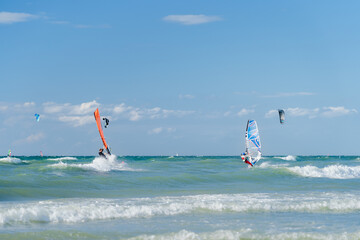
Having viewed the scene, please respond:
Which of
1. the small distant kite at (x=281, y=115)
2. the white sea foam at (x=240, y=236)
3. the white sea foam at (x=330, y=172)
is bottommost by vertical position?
the white sea foam at (x=330, y=172)

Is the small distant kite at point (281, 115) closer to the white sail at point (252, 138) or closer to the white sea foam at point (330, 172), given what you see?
the white sail at point (252, 138)

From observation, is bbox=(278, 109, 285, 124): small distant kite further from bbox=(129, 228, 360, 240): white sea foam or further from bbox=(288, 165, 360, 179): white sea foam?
bbox=(129, 228, 360, 240): white sea foam

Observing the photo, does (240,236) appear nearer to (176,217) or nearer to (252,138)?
(176,217)

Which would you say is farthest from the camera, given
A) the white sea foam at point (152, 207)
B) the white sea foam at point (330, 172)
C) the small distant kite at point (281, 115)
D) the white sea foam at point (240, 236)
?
the white sea foam at point (330, 172)

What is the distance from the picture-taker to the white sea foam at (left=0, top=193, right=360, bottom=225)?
434 inches

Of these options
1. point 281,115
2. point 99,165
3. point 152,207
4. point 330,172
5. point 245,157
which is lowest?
point 330,172

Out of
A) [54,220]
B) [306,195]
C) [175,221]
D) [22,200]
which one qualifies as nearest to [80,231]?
[54,220]

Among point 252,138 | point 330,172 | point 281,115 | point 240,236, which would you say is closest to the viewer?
point 240,236

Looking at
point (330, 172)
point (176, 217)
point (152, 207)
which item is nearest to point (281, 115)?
point (330, 172)

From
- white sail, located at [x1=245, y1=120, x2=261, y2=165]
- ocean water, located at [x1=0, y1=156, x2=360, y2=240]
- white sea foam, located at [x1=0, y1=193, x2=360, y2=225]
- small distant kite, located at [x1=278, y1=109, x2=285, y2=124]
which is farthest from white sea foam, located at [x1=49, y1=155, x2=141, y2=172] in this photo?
white sea foam, located at [x1=0, y1=193, x2=360, y2=225]

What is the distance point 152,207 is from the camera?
40.3 feet

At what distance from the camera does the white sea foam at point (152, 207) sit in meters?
11.0

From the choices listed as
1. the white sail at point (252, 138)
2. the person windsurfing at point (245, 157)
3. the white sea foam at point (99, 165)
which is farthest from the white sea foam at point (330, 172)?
the white sea foam at point (99, 165)

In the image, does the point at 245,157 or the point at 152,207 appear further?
the point at 245,157
